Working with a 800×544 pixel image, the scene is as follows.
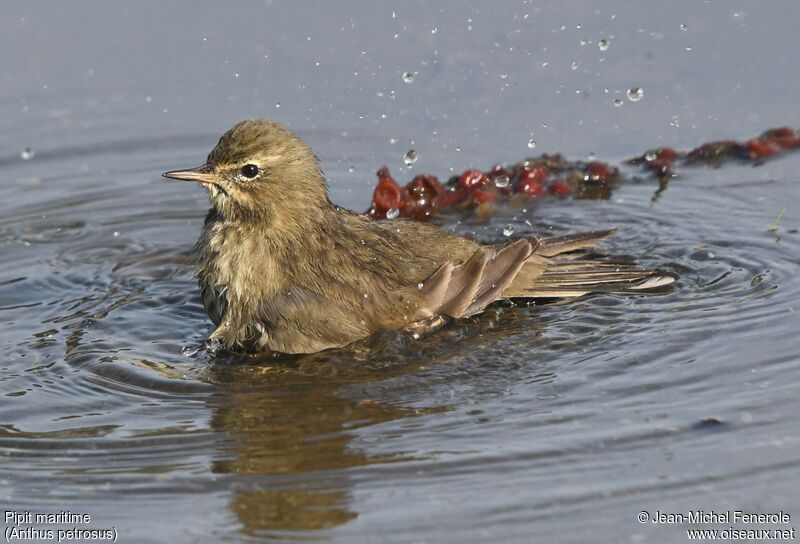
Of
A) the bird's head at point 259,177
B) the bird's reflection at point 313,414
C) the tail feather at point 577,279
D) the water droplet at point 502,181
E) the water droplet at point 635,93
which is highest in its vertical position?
the water droplet at point 635,93

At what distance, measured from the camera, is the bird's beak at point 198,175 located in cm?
770

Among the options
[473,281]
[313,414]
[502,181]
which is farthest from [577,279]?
[313,414]


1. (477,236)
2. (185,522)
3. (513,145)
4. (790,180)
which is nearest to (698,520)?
(185,522)

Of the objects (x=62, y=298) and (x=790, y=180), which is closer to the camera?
(x=62, y=298)

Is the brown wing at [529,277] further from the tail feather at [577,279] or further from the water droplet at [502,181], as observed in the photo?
the water droplet at [502,181]

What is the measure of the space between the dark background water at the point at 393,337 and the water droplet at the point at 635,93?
6.4 inches

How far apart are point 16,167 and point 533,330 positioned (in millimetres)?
5454

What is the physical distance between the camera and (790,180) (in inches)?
395

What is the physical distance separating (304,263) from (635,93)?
4373 mm

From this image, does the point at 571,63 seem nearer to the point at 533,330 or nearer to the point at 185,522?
the point at 533,330

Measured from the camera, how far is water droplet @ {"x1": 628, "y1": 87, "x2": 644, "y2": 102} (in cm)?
1101

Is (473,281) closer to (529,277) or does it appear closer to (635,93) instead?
(529,277)

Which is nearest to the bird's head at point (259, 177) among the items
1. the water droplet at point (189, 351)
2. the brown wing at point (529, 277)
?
the water droplet at point (189, 351)

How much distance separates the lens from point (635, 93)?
434 inches
